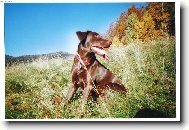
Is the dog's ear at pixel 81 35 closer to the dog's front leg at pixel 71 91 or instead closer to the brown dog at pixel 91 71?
the brown dog at pixel 91 71

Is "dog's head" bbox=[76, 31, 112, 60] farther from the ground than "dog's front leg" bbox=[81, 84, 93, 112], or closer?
farther from the ground

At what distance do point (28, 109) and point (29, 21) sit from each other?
30.2 inches

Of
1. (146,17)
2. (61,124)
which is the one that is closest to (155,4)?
(146,17)

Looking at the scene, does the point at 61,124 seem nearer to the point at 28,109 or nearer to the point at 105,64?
the point at 28,109

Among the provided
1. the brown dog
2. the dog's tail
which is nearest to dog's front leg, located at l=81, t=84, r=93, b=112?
the brown dog

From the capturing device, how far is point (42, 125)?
3541mm

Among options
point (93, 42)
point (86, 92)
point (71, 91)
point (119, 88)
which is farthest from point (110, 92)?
point (93, 42)

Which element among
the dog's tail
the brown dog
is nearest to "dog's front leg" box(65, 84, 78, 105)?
the brown dog

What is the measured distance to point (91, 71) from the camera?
3598 mm

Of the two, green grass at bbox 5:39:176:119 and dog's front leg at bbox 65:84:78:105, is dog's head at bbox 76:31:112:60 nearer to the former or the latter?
green grass at bbox 5:39:176:119

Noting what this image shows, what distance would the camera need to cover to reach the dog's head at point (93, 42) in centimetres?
357

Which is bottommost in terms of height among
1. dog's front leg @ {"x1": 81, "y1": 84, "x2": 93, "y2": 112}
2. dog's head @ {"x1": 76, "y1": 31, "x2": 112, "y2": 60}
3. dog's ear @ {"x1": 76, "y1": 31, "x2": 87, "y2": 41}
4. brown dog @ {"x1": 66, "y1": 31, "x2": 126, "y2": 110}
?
dog's front leg @ {"x1": 81, "y1": 84, "x2": 93, "y2": 112}

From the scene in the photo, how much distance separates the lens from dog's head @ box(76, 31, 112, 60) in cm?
357

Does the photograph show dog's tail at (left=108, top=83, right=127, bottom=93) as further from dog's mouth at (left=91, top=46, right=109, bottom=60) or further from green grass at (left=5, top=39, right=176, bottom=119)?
dog's mouth at (left=91, top=46, right=109, bottom=60)
